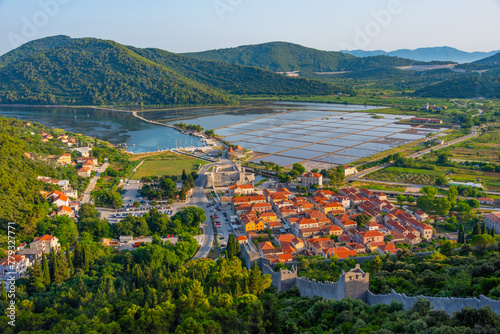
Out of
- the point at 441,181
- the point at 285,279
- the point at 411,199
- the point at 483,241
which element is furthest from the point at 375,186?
the point at 285,279

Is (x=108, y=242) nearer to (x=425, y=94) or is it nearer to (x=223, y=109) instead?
(x=223, y=109)

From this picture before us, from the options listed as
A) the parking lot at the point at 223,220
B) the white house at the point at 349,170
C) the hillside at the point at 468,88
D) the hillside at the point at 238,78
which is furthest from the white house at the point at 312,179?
the hillside at the point at 238,78

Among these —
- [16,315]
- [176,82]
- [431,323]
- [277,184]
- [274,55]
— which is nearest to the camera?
[431,323]

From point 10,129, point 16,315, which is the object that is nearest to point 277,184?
point 16,315

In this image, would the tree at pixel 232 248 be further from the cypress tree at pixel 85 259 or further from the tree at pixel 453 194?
the tree at pixel 453 194

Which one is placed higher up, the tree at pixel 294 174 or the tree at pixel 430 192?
the tree at pixel 294 174

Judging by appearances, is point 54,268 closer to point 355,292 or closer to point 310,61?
point 355,292
